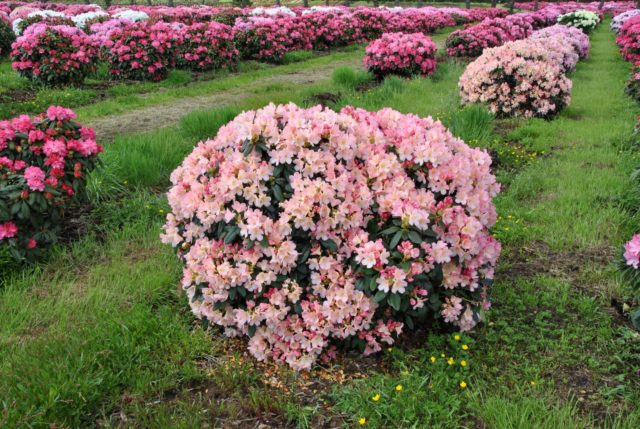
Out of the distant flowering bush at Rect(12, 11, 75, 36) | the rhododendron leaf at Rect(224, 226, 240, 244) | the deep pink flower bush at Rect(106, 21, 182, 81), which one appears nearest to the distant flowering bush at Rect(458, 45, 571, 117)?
the rhododendron leaf at Rect(224, 226, 240, 244)

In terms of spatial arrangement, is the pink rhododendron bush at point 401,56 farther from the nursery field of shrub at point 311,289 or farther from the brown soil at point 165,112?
the nursery field of shrub at point 311,289

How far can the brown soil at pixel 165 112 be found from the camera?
291 inches

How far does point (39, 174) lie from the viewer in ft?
12.0

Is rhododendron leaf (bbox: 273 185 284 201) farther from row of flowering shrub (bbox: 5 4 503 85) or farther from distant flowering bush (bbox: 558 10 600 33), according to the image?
distant flowering bush (bbox: 558 10 600 33)

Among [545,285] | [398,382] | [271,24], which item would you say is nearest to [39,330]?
[398,382]

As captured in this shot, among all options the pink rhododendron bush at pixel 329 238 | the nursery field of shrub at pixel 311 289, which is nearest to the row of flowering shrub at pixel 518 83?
the nursery field of shrub at pixel 311 289

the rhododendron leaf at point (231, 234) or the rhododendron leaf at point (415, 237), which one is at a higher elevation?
the rhododendron leaf at point (415, 237)

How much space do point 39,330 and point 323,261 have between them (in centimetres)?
178

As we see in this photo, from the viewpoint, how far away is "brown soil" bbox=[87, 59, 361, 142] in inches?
291

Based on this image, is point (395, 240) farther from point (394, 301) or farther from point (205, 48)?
point (205, 48)

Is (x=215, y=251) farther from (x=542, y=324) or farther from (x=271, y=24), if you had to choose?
(x=271, y=24)

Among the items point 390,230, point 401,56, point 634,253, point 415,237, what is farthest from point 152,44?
point 634,253

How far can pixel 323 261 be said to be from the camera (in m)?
2.75

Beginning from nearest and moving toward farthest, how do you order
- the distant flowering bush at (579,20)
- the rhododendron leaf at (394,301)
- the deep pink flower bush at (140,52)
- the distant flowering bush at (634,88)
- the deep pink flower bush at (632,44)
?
1. the rhododendron leaf at (394,301)
2. the distant flowering bush at (634,88)
3. the deep pink flower bush at (140,52)
4. the deep pink flower bush at (632,44)
5. the distant flowering bush at (579,20)
